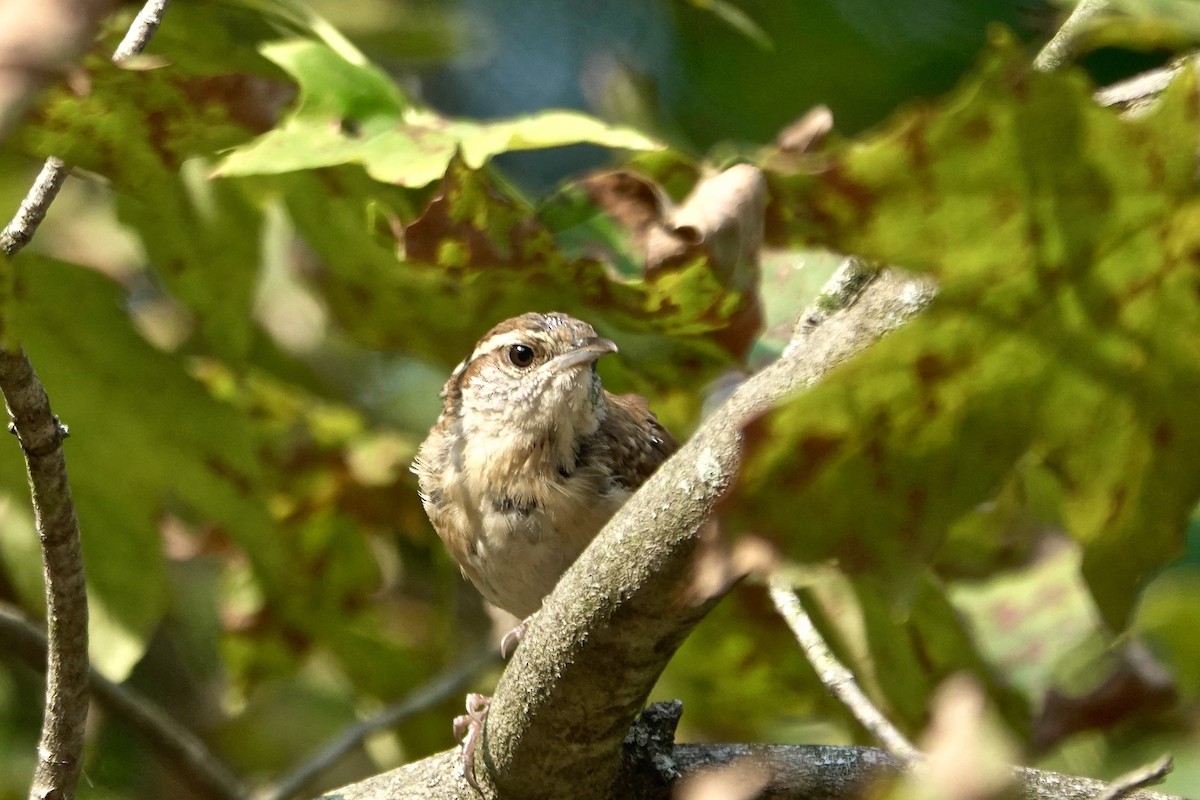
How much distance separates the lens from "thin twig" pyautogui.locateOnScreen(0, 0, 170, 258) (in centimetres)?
214

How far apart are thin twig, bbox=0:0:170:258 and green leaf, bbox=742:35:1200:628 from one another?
1277mm

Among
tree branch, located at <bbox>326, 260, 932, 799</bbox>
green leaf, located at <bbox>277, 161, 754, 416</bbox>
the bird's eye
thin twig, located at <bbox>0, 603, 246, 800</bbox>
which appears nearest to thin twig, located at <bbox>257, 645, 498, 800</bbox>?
thin twig, located at <bbox>0, 603, 246, 800</bbox>

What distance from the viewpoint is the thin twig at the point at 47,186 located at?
7.02 ft

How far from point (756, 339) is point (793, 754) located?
2.79ft

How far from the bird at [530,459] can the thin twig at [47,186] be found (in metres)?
1.33

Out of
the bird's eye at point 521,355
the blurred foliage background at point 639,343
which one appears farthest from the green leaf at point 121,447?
the bird's eye at point 521,355

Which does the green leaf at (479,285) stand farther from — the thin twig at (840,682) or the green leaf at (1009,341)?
the green leaf at (1009,341)

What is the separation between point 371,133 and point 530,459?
44.6 inches

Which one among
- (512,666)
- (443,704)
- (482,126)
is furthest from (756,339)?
(443,704)

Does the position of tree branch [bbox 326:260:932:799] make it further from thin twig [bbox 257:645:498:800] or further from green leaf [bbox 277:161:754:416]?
thin twig [bbox 257:645:498:800]

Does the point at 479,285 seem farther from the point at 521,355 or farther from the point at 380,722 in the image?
the point at 380,722

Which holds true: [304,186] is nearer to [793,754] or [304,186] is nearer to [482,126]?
[482,126]

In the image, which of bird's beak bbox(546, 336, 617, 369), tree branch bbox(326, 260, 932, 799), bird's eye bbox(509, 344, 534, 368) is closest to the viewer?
tree branch bbox(326, 260, 932, 799)

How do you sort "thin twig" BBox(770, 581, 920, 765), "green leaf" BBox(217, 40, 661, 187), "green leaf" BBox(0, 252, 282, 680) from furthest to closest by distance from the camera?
1. "green leaf" BBox(0, 252, 282, 680)
2. "green leaf" BBox(217, 40, 661, 187)
3. "thin twig" BBox(770, 581, 920, 765)
